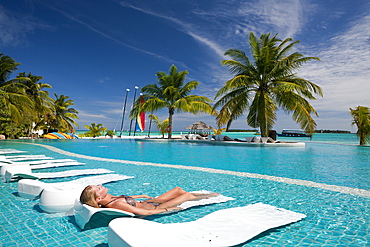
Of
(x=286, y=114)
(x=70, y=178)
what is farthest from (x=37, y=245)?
(x=286, y=114)

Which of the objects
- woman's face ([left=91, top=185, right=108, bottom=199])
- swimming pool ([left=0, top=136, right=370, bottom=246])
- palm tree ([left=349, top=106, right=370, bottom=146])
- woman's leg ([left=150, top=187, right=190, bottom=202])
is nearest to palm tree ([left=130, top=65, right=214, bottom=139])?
palm tree ([left=349, top=106, right=370, bottom=146])

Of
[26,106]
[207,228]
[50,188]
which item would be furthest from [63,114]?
[207,228]

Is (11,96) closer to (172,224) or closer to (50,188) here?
(50,188)

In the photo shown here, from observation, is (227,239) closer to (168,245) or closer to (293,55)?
(168,245)

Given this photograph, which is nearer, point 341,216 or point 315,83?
point 341,216

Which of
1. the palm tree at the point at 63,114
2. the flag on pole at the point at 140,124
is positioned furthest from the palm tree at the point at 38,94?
the flag on pole at the point at 140,124

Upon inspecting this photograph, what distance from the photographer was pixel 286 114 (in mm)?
15164

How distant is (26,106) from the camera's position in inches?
668

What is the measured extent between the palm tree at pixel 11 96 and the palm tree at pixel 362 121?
2361cm

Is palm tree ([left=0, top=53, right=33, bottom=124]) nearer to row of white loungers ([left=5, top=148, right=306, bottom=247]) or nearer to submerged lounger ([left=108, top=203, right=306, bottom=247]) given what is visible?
row of white loungers ([left=5, top=148, right=306, bottom=247])

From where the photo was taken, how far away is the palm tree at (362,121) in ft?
48.1

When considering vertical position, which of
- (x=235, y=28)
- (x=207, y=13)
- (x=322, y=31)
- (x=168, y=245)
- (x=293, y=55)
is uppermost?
(x=207, y=13)

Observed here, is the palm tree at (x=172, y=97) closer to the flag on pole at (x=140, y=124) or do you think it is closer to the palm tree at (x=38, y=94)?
the flag on pole at (x=140, y=124)

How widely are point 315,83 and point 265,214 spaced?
14.2 meters
